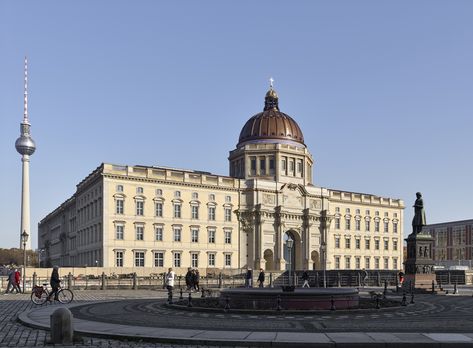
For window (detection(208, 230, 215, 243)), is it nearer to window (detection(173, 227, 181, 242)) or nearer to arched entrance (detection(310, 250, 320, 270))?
window (detection(173, 227, 181, 242))

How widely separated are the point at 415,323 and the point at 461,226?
141942 millimetres

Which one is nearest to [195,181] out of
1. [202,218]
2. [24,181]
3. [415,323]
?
[202,218]

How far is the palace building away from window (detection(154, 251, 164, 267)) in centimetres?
14

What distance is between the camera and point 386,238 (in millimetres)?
112312

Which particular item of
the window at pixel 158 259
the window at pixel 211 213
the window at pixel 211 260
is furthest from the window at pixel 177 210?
the window at pixel 211 260

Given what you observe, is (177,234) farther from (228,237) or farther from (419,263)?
(419,263)

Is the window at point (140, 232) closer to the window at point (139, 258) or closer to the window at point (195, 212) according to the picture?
the window at point (139, 258)

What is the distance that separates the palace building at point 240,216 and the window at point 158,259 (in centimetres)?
14

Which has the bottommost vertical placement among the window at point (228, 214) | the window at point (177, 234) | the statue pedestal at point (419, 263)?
the statue pedestal at point (419, 263)

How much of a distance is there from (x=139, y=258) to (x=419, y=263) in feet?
153

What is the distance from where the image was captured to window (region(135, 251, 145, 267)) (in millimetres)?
79444

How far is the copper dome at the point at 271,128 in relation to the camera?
A: 10494cm

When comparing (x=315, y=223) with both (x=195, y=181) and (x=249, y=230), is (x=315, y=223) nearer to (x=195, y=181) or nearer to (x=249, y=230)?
(x=249, y=230)

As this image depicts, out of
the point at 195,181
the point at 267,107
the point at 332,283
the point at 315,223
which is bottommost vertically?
the point at 332,283
